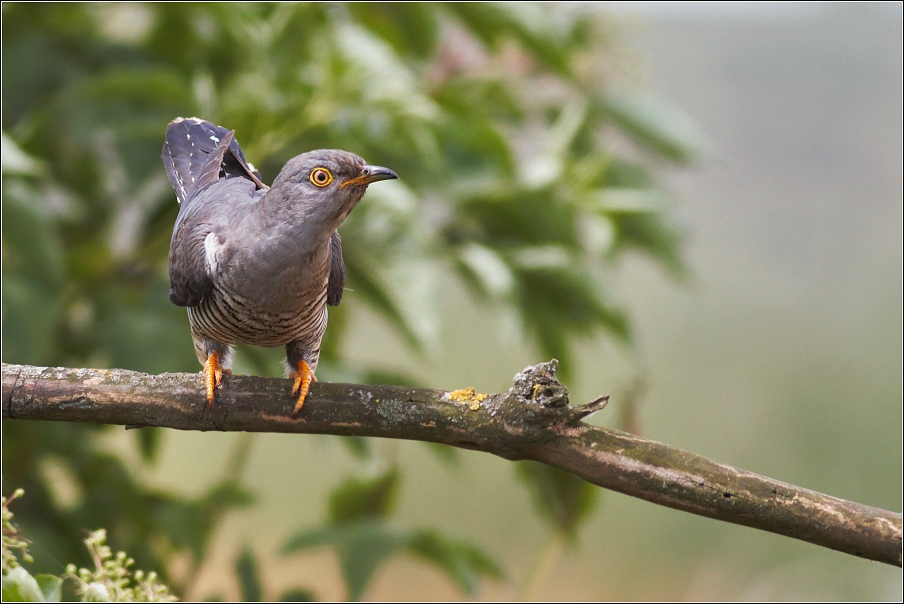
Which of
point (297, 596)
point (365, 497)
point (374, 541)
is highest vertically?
point (365, 497)

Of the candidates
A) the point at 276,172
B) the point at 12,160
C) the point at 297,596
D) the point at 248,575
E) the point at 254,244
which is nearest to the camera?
the point at 254,244

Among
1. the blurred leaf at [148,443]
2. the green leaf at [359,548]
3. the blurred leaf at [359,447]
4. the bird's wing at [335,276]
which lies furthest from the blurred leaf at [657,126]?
the blurred leaf at [148,443]

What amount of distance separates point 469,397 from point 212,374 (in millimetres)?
354

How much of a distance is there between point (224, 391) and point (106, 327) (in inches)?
39.0

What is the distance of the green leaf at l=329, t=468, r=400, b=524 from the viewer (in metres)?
2.18

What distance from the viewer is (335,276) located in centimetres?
111

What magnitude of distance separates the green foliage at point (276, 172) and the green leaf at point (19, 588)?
0.91m

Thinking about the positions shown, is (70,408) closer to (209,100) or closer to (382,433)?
(382,433)

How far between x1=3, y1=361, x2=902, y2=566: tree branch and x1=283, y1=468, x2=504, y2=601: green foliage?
1.07 m

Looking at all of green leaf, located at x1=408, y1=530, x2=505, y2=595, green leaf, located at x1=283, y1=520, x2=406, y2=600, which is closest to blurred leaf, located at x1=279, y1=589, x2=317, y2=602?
green leaf, located at x1=283, y1=520, x2=406, y2=600

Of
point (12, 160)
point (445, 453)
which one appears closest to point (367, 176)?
point (12, 160)

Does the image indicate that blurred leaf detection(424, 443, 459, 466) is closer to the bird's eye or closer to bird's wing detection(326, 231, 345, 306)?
bird's wing detection(326, 231, 345, 306)

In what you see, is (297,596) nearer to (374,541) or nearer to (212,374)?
(374,541)

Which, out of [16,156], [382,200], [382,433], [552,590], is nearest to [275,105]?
[382,200]
